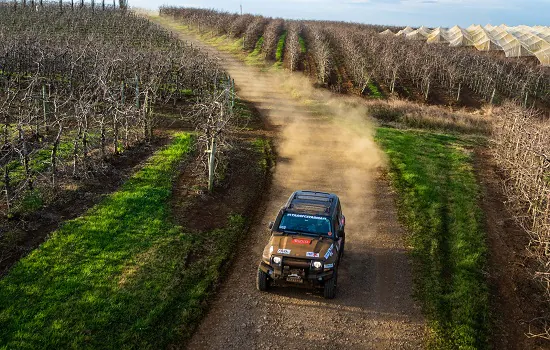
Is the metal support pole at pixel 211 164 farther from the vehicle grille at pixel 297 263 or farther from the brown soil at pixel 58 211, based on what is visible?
the vehicle grille at pixel 297 263

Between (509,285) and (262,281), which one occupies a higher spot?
(262,281)

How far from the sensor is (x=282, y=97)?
39.9 meters

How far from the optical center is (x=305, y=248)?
12.6 m

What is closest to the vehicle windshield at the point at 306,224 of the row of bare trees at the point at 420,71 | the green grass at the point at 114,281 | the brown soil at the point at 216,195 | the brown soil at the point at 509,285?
the green grass at the point at 114,281

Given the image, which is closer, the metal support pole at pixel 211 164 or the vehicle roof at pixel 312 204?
the vehicle roof at pixel 312 204

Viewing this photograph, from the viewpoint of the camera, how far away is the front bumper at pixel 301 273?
12.3 m

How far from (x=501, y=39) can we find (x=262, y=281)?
80.0 meters

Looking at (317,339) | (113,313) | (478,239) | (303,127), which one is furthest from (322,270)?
(303,127)

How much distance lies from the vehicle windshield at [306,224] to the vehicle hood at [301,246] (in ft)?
1.17

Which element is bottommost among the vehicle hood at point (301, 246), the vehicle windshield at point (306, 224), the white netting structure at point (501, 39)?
the vehicle hood at point (301, 246)

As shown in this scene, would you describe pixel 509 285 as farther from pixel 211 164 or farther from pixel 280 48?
pixel 280 48

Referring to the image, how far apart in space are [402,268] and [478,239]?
A: 406cm

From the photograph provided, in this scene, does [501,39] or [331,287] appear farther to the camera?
[501,39]

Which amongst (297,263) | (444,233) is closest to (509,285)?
(444,233)
